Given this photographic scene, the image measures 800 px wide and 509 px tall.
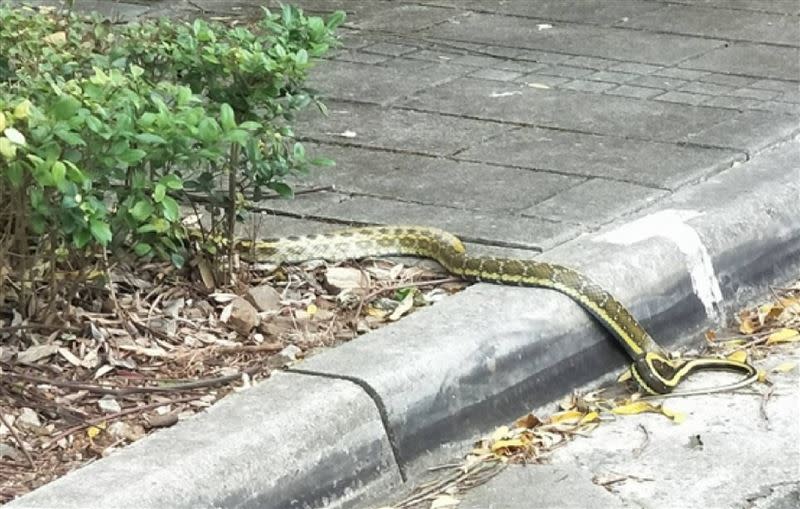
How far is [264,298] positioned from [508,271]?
2.82ft

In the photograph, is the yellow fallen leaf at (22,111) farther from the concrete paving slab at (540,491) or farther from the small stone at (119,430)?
the concrete paving slab at (540,491)

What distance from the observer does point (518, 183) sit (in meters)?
7.55

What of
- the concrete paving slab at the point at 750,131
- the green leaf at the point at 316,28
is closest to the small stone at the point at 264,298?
the green leaf at the point at 316,28

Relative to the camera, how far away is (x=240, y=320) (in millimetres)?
5969

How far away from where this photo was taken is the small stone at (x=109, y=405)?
211 inches

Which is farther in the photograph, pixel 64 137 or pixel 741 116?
pixel 741 116

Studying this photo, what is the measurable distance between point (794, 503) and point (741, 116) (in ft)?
12.0

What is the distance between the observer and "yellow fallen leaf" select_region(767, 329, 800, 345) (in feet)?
21.6

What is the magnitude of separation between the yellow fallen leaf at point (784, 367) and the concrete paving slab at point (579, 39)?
360cm

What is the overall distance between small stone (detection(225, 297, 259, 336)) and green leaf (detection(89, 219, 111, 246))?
0.82 meters

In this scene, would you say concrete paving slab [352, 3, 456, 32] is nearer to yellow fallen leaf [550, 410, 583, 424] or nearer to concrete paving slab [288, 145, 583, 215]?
concrete paving slab [288, 145, 583, 215]

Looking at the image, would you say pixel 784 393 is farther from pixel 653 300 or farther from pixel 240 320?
pixel 240 320

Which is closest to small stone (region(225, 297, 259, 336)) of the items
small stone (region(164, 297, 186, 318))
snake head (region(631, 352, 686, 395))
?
small stone (region(164, 297, 186, 318))

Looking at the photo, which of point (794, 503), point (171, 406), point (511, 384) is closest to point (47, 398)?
point (171, 406)
